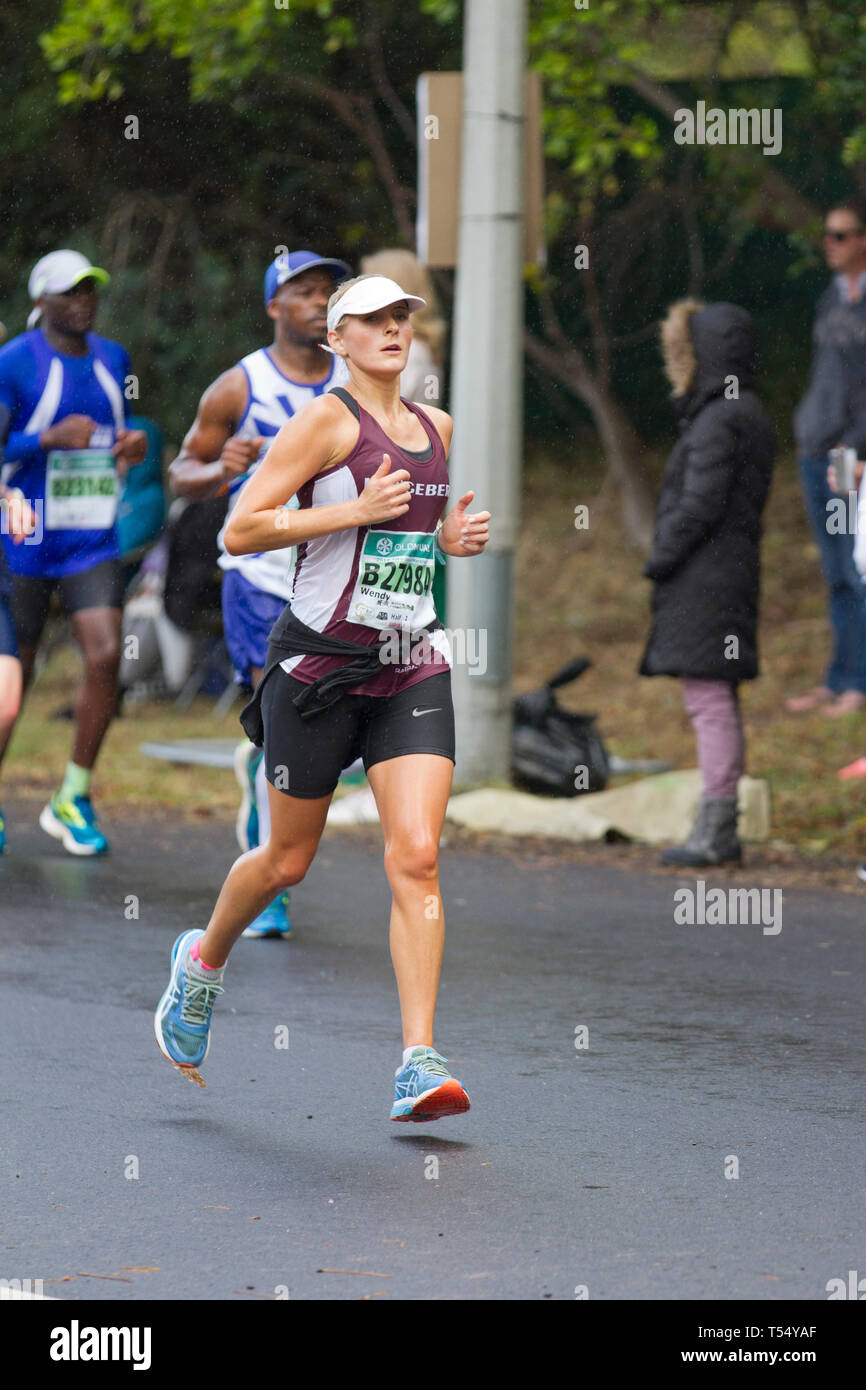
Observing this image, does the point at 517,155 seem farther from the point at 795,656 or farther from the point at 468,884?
the point at 795,656

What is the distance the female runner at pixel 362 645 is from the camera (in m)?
4.91

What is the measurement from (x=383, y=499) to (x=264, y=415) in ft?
7.84

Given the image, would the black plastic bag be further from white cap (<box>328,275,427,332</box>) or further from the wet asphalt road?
white cap (<box>328,275,427,332</box>)

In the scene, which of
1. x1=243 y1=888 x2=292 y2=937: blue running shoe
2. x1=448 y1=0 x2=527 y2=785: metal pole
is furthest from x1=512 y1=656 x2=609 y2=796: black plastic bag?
x1=243 y1=888 x2=292 y2=937: blue running shoe

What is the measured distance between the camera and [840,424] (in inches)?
476

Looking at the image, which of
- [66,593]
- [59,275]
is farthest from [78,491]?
[59,275]

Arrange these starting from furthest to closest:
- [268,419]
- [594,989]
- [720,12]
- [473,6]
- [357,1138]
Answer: [720,12] < [473,6] < [268,419] < [594,989] < [357,1138]

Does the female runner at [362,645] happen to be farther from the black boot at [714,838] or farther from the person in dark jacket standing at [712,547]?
the black boot at [714,838]

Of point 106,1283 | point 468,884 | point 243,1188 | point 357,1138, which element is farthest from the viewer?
point 468,884

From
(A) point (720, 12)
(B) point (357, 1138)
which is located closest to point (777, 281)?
(A) point (720, 12)

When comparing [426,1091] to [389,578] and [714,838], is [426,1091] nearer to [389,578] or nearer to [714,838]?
[389,578]

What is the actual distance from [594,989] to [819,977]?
76 cm

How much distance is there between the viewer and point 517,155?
10.3 metres

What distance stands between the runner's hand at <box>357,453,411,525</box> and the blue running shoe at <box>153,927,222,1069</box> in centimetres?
123
